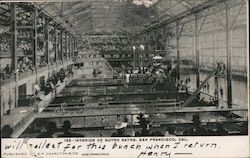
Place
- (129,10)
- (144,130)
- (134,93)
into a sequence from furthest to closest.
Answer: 1. (129,10)
2. (134,93)
3. (144,130)

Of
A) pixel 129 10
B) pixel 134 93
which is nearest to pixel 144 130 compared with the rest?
pixel 134 93

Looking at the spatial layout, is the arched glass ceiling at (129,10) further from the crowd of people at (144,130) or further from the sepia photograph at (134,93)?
the crowd of people at (144,130)

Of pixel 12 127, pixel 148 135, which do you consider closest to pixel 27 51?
pixel 12 127

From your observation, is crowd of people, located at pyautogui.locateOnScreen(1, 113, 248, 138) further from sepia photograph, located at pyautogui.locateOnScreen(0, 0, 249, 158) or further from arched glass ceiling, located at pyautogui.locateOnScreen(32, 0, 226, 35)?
arched glass ceiling, located at pyautogui.locateOnScreen(32, 0, 226, 35)

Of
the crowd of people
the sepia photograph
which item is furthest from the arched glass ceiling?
the crowd of people

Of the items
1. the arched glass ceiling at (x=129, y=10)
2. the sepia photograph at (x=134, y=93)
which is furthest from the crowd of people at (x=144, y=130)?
the arched glass ceiling at (x=129, y=10)

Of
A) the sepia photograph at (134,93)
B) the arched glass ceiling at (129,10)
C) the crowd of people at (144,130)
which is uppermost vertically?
the arched glass ceiling at (129,10)

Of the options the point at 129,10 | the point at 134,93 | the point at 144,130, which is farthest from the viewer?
the point at 129,10

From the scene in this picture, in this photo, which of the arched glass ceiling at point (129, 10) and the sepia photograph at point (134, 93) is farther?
the arched glass ceiling at point (129, 10)

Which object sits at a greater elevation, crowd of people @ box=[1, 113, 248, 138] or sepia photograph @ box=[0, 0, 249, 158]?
sepia photograph @ box=[0, 0, 249, 158]

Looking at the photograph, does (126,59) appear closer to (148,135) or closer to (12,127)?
(148,135)

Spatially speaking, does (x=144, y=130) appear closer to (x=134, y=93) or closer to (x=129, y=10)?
(x=134, y=93)

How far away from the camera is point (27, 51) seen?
5.70 meters

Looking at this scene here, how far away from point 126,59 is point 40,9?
0.94 m
